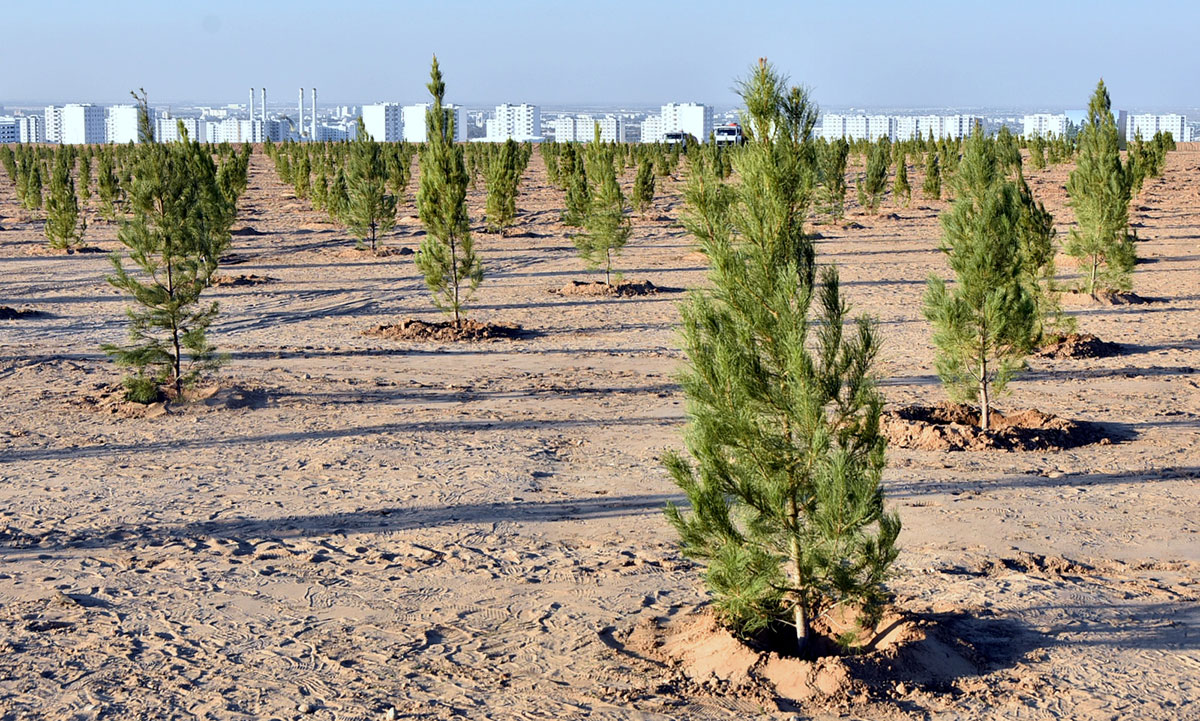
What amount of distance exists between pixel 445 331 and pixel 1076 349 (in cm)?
852

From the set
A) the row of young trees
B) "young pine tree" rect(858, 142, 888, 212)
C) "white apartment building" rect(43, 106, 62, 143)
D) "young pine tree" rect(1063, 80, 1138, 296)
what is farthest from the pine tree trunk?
"white apartment building" rect(43, 106, 62, 143)

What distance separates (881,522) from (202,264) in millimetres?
9912

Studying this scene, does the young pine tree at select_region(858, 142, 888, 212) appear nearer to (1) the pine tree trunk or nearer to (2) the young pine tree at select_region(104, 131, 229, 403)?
(1) the pine tree trunk

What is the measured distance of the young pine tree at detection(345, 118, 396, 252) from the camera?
27469 millimetres

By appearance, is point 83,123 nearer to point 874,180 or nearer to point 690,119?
point 690,119

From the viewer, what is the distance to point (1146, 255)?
26891mm

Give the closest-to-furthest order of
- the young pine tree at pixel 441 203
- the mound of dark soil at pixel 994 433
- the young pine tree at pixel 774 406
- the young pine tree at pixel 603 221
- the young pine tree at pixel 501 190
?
the young pine tree at pixel 774 406
the mound of dark soil at pixel 994 433
the young pine tree at pixel 441 203
the young pine tree at pixel 603 221
the young pine tree at pixel 501 190

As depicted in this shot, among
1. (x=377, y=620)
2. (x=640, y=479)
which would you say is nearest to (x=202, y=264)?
(x=640, y=479)

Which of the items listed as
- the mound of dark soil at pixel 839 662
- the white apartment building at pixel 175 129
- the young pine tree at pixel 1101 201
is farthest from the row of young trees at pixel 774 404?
the young pine tree at pixel 1101 201

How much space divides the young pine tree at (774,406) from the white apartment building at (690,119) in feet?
518

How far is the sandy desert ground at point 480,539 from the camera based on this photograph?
600 cm

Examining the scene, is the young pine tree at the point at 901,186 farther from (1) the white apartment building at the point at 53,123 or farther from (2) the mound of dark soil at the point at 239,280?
(1) the white apartment building at the point at 53,123

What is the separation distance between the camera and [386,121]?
6939 inches

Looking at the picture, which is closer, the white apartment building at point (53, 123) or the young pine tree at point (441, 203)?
the young pine tree at point (441, 203)
